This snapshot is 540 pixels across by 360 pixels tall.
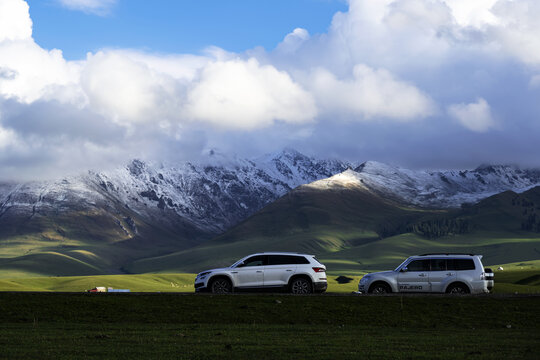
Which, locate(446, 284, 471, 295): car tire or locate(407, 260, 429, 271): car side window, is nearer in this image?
locate(446, 284, 471, 295): car tire

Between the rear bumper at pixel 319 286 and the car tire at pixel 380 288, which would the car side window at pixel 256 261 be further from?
the car tire at pixel 380 288

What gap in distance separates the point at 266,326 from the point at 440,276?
13.0 meters

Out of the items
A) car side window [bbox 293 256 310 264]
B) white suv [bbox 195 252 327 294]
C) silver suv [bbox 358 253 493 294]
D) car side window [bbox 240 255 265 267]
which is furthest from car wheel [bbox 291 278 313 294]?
silver suv [bbox 358 253 493 294]

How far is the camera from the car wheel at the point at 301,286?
4262 cm

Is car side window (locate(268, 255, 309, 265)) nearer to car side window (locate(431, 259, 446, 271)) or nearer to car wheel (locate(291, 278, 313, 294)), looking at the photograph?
car wheel (locate(291, 278, 313, 294))

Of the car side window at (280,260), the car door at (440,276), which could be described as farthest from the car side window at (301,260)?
the car door at (440,276)

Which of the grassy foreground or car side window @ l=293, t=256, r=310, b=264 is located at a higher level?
car side window @ l=293, t=256, r=310, b=264

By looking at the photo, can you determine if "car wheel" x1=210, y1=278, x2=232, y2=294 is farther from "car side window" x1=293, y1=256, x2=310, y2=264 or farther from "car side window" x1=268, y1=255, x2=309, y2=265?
"car side window" x1=293, y1=256, x2=310, y2=264

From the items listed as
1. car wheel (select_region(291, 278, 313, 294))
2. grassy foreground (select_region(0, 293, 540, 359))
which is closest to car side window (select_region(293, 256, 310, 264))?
car wheel (select_region(291, 278, 313, 294))

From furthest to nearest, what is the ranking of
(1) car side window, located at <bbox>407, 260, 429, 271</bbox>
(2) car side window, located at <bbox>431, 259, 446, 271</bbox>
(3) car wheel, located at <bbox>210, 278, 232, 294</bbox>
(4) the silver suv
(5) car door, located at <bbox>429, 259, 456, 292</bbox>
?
(3) car wheel, located at <bbox>210, 278, 232, 294</bbox>
(1) car side window, located at <bbox>407, 260, 429, 271</bbox>
(2) car side window, located at <bbox>431, 259, 446, 271</bbox>
(5) car door, located at <bbox>429, 259, 456, 292</bbox>
(4) the silver suv

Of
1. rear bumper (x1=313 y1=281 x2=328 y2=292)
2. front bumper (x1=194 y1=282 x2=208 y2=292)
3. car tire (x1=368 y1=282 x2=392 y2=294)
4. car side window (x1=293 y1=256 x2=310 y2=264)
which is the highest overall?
car side window (x1=293 y1=256 x2=310 y2=264)

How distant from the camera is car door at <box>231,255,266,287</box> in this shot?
4262 cm

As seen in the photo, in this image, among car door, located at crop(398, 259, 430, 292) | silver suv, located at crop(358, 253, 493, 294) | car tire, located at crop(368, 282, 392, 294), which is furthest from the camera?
A: car tire, located at crop(368, 282, 392, 294)

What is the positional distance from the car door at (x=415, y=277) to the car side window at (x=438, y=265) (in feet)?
0.96
